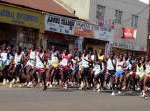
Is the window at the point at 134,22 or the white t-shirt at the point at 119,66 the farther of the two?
the window at the point at 134,22

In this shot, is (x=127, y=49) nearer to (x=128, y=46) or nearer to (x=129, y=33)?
(x=128, y=46)

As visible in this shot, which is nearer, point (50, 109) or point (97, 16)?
point (50, 109)

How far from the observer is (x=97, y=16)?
31188 mm

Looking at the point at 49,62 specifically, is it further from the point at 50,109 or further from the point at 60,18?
the point at 60,18

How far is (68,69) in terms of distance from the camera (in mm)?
16219

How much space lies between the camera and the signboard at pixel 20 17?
71.3 ft

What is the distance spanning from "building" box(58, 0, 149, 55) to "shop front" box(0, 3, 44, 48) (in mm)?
6842

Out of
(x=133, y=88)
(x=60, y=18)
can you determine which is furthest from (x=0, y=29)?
(x=133, y=88)

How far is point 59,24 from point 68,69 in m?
9.60

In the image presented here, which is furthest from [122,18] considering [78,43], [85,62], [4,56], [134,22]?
[4,56]

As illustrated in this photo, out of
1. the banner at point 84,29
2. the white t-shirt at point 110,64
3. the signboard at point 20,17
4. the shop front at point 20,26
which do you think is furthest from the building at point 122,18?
the white t-shirt at point 110,64

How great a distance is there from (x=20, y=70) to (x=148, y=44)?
2486cm

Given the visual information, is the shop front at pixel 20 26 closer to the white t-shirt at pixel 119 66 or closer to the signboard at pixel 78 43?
the signboard at pixel 78 43

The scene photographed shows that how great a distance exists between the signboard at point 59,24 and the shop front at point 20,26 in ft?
1.60
